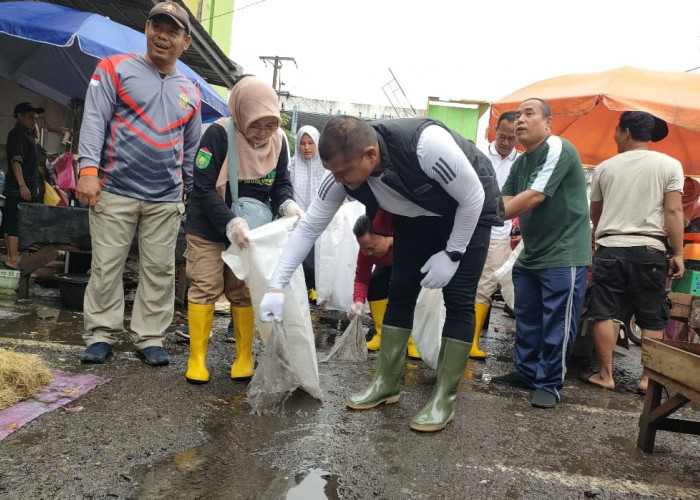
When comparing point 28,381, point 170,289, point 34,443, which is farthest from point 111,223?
point 34,443

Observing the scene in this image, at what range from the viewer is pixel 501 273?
4523mm

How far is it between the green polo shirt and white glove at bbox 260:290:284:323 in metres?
1.75

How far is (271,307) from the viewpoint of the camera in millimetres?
2807

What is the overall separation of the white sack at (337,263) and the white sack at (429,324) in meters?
1.39

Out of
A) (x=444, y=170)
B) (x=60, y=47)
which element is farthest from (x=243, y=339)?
(x=60, y=47)

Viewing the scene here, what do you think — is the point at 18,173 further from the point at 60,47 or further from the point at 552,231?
the point at 552,231

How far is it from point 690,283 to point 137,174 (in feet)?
14.7

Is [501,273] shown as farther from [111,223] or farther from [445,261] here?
[111,223]

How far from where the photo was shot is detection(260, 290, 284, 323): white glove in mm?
2805

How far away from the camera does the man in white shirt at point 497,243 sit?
469 cm


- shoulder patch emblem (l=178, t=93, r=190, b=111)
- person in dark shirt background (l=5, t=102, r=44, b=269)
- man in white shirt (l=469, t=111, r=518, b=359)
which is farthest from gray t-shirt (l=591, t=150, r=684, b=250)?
person in dark shirt background (l=5, t=102, r=44, b=269)

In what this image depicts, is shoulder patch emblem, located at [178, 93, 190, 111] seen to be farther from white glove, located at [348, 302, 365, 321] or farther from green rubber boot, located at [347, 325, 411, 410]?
green rubber boot, located at [347, 325, 411, 410]

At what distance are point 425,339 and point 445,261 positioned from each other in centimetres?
117

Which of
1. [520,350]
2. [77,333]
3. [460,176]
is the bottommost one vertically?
[77,333]
